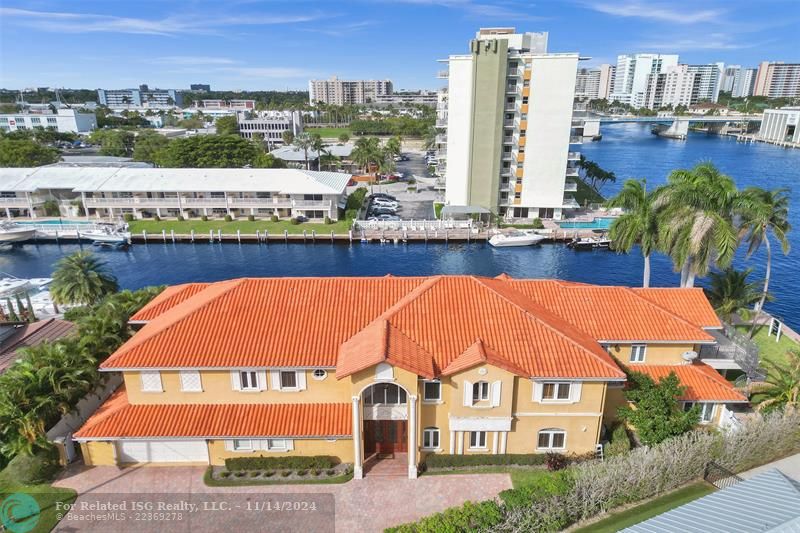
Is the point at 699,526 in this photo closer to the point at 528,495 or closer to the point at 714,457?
the point at 528,495

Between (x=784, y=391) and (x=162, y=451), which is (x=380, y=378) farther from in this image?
(x=784, y=391)

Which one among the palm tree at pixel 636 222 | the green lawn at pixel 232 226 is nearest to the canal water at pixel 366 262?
the green lawn at pixel 232 226

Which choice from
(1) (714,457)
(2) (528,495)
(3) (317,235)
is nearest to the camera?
(2) (528,495)

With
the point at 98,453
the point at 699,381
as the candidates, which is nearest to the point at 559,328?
the point at 699,381

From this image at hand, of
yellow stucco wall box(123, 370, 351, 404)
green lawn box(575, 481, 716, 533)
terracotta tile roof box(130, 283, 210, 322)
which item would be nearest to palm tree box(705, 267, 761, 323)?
green lawn box(575, 481, 716, 533)

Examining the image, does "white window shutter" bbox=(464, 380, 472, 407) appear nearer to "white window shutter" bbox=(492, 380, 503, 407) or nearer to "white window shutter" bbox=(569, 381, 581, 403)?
"white window shutter" bbox=(492, 380, 503, 407)

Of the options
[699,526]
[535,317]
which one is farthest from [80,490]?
[699,526]

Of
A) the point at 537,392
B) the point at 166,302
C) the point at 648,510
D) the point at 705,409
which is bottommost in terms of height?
the point at 648,510
